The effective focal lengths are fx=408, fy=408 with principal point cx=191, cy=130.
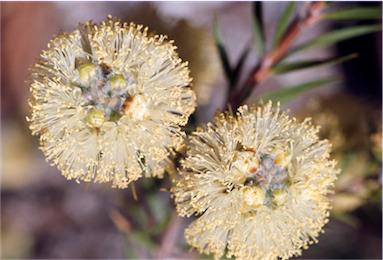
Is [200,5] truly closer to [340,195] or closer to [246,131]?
[340,195]

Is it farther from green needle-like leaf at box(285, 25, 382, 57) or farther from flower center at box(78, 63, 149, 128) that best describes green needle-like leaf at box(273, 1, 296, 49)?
flower center at box(78, 63, 149, 128)

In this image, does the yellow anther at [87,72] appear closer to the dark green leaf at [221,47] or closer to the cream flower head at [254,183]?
the cream flower head at [254,183]

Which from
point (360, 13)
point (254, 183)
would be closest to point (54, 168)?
point (254, 183)

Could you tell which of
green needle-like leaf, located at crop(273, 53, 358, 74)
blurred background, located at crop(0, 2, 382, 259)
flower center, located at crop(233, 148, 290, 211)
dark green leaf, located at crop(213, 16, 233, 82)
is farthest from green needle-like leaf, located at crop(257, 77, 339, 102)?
blurred background, located at crop(0, 2, 382, 259)

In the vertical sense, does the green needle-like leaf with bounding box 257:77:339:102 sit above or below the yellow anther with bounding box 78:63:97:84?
above

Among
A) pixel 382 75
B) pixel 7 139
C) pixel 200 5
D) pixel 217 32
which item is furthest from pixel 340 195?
pixel 7 139

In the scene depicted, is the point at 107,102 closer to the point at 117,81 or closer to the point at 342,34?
the point at 117,81
